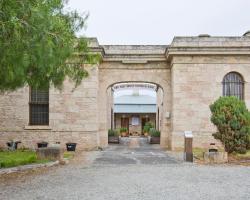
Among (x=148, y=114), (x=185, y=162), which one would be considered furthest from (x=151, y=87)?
(x=185, y=162)

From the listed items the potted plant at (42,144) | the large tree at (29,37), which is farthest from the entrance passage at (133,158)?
the large tree at (29,37)

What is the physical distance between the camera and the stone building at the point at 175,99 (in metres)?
18.7

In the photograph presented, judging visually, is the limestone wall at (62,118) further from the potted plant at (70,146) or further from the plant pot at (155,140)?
the plant pot at (155,140)

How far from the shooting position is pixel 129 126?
43.3 metres

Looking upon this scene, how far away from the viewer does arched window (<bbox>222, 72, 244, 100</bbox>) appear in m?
19.2

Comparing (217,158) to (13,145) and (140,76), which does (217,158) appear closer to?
(140,76)

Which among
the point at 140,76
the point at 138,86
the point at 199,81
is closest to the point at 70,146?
the point at 140,76

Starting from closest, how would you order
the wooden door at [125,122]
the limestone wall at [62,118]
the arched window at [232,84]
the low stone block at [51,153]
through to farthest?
1. the low stone block at [51,153]
2. the limestone wall at [62,118]
3. the arched window at [232,84]
4. the wooden door at [125,122]

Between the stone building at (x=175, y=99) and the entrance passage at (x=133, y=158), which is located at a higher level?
the stone building at (x=175, y=99)

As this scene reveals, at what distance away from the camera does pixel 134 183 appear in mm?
8742

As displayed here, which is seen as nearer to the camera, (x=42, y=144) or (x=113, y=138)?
(x=42, y=144)

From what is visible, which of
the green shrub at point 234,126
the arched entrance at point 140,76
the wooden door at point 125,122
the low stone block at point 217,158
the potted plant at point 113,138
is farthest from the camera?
the wooden door at point 125,122

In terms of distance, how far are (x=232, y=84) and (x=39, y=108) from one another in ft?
31.4

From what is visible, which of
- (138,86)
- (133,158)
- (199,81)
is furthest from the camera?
(138,86)
